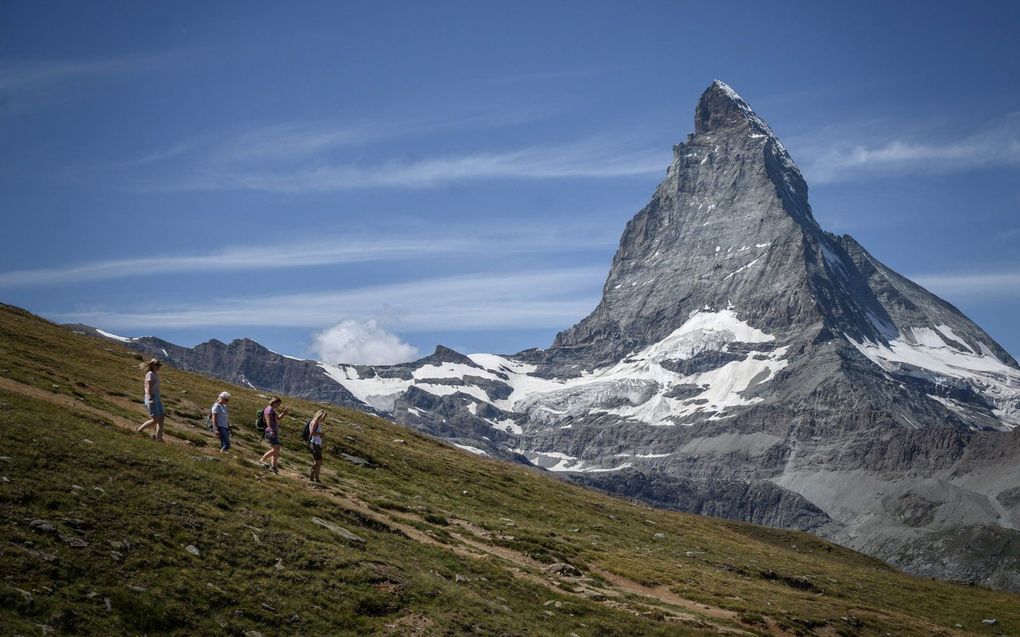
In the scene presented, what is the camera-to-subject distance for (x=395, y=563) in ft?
122

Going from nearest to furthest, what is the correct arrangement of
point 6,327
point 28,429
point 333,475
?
point 28,429 → point 333,475 → point 6,327

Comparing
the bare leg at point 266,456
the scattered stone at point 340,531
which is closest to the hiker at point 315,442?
the bare leg at point 266,456

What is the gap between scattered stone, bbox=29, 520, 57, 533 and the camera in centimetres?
2884

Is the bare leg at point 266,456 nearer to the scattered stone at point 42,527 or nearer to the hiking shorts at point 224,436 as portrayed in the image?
the hiking shorts at point 224,436

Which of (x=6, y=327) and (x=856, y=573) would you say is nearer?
(x=6, y=327)

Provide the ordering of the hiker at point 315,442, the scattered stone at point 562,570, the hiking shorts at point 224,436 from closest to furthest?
1. the hiking shorts at point 224,436
2. the scattered stone at point 562,570
3. the hiker at point 315,442

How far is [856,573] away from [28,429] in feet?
229

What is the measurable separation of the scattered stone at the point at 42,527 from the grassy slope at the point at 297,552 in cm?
15

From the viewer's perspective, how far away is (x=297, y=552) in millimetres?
34469

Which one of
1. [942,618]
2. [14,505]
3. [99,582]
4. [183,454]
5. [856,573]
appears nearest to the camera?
[99,582]

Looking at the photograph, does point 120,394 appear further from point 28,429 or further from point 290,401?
point 290,401

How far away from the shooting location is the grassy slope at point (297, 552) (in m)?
28.5

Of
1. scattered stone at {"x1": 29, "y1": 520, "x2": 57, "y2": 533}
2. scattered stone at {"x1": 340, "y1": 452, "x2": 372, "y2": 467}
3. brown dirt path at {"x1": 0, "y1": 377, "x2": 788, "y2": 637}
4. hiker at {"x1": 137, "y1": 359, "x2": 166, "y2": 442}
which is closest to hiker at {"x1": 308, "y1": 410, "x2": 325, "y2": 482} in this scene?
brown dirt path at {"x1": 0, "y1": 377, "x2": 788, "y2": 637}

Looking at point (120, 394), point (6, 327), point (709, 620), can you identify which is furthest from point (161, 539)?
point (6, 327)
